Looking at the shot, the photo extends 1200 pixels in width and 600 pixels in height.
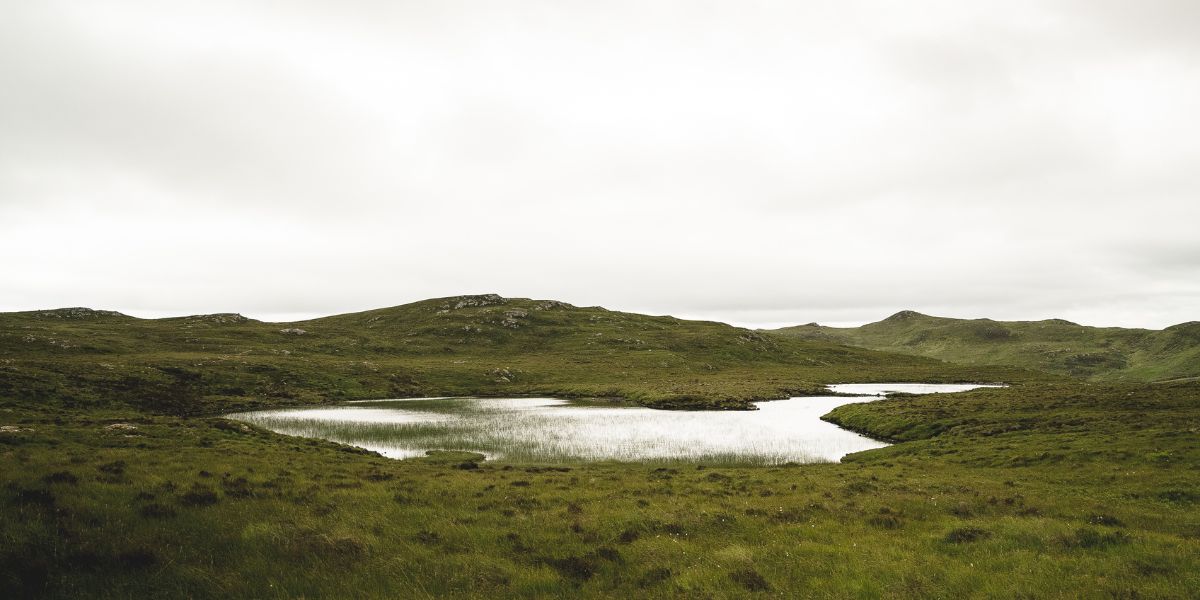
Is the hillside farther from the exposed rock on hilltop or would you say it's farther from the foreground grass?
the foreground grass

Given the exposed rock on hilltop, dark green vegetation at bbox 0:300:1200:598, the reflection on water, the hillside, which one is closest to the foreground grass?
dark green vegetation at bbox 0:300:1200:598

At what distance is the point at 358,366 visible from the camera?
113438 millimetres

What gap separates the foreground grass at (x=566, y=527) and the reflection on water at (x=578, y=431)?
13.0 metres

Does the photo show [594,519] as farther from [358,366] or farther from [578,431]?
[358,366]

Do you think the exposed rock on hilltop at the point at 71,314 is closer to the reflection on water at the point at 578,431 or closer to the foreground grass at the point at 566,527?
the reflection on water at the point at 578,431

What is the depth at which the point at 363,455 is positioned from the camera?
39.6m

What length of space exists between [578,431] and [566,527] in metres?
40.9

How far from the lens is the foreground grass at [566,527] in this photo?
11602 mm

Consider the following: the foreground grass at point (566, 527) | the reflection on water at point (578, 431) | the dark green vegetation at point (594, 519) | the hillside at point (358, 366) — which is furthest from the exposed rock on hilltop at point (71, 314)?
the foreground grass at point (566, 527)

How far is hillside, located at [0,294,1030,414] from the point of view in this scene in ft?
240

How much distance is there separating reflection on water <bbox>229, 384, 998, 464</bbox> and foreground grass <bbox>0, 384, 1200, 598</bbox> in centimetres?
1297

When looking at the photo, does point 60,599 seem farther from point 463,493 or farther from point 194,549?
point 463,493

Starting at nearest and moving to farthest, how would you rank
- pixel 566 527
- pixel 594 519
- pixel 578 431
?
pixel 566 527 → pixel 594 519 → pixel 578 431

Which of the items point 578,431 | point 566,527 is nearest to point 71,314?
point 578,431
